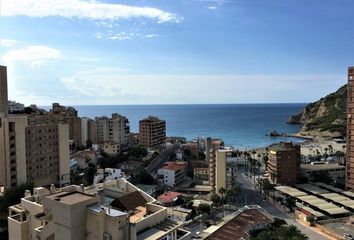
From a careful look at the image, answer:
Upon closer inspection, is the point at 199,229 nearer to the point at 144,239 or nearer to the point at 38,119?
the point at 144,239

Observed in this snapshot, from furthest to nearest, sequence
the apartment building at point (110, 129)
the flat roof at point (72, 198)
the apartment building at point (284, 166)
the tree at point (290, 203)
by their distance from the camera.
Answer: the apartment building at point (110, 129) < the apartment building at point (284, 166) < the tree at point (290, 203) < the flat roof at point (72, 198)

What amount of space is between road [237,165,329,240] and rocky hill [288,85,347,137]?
7697 centimetres

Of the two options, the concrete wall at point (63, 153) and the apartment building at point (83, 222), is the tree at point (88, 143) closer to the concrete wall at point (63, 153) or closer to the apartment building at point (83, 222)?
the concrete wall at point (63, 153)

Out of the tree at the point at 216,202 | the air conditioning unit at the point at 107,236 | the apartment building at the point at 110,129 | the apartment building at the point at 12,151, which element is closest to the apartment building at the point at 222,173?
the tree at the point at 216,202

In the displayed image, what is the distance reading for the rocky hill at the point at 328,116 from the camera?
130 m

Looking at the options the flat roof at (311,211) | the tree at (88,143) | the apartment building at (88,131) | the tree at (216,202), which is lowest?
the flat roof at (311,211)

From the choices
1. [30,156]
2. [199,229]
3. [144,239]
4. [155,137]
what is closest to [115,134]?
[155,137]

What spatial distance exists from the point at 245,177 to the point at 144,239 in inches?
2094

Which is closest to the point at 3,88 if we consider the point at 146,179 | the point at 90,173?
the point at 90,173

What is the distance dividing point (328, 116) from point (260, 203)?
10764 cm

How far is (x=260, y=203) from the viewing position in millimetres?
48031

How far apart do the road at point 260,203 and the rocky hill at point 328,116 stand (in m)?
77.0

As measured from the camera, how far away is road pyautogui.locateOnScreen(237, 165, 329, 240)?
3680cm

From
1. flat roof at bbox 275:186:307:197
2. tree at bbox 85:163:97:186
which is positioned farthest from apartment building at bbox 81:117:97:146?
flat roof at bbox 275:186:307:197
